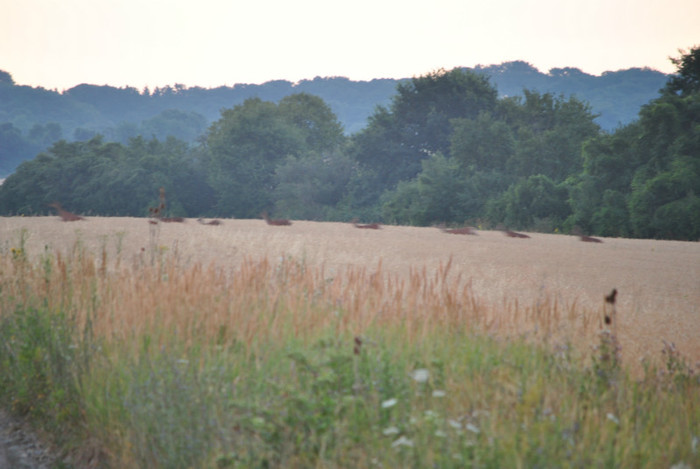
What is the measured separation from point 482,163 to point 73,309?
113ft

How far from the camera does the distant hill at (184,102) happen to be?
97.2 metres

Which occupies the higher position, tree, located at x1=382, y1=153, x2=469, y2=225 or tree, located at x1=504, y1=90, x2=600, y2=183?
tree, located at x1=504, y1=90, x2=600, y2=183

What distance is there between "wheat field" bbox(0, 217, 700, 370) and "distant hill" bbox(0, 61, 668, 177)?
68716 mm

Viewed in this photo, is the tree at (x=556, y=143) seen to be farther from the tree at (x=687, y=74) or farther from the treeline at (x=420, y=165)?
the tree at (x=687, y=74)

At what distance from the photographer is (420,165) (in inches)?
1692

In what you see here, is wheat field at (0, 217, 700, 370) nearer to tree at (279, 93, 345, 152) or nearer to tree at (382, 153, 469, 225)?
tree at (382, 153, 469, 225)

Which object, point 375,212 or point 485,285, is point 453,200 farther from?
point 485,285

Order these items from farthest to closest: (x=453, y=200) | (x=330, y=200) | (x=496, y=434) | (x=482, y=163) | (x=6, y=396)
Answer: (x=330, y=200), (x=482, y=163), (x=453, y=200), (x=6, y=396), (x=496, y=434)

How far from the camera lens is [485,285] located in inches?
358

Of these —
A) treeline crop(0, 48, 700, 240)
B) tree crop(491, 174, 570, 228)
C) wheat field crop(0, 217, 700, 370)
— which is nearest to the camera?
wheat field crop(0, 217, 700, 370)

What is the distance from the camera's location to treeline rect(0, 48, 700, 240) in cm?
2502

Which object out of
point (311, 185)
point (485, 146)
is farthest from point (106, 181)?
point (485, 146)

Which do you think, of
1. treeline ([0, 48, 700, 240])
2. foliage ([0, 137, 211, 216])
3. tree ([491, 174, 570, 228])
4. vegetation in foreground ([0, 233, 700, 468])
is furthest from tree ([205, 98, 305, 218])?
vegetation in foreground ([0, 233, 700, 468])

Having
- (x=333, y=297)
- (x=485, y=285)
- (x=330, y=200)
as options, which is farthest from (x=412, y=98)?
(x=333, y=297)
